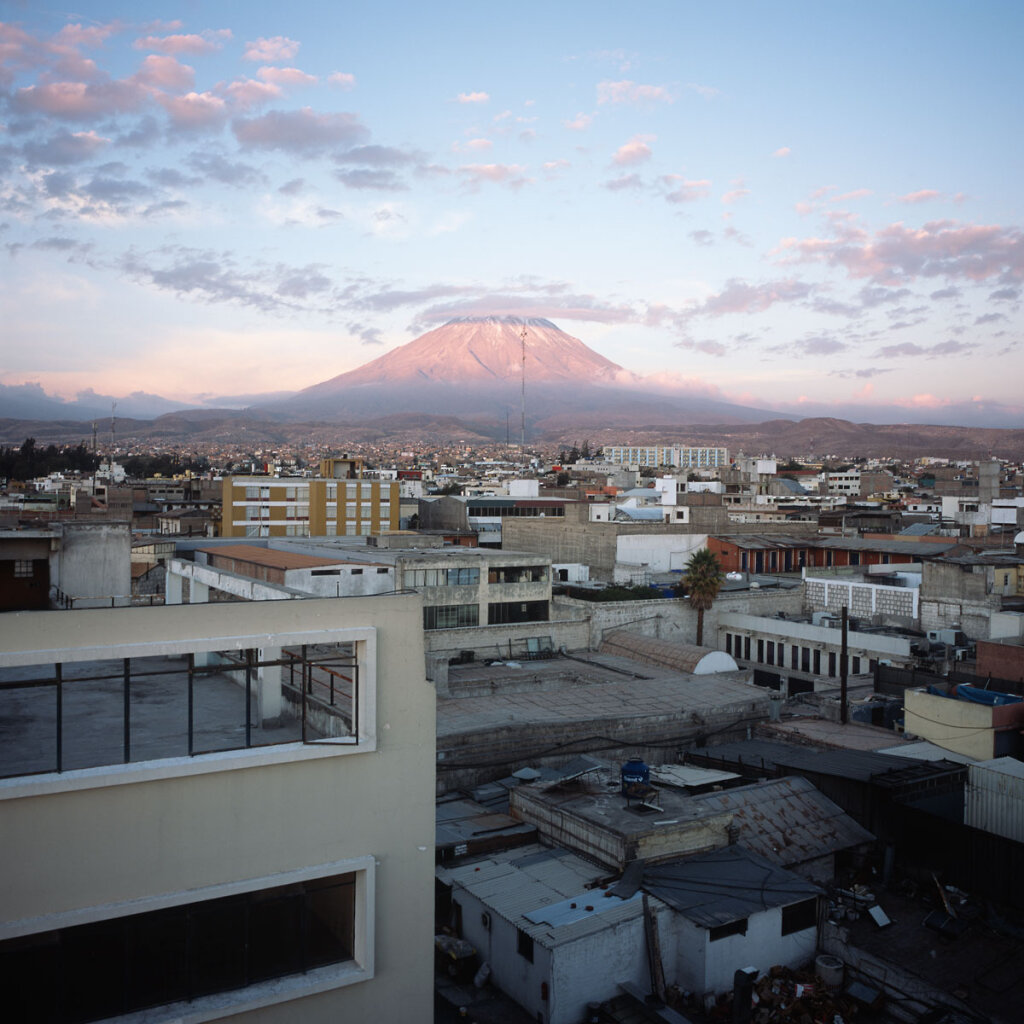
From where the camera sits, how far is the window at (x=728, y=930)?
38.8ft

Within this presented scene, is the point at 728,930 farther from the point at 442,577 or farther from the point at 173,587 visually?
the point at 442,577

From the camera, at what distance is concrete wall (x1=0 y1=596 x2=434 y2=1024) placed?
18.8 ft

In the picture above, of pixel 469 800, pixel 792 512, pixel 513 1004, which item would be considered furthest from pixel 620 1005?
pixel 792 512

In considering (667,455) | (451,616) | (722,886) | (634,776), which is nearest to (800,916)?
(722,886)

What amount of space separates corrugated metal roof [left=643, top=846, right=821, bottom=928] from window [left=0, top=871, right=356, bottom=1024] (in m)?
6.83

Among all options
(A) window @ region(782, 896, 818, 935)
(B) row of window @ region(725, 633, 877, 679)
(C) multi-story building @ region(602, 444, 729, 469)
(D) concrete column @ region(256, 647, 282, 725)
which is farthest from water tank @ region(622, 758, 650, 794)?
(C) multi-story building @ region(602, 444, 729, 469)

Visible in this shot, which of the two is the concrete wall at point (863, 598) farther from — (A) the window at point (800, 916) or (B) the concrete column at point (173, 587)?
(B) the concrete column at point (173, 587)

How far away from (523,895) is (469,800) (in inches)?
Answer: 196

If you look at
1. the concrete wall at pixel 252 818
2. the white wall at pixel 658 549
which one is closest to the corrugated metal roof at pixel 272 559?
the concrete wall at pixel 252 818

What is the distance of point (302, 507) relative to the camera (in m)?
59.6

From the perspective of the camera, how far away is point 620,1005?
37.4ft

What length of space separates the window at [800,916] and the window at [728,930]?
78 centimetres

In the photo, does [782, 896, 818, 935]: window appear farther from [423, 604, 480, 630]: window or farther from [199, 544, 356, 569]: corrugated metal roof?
[423, 604, 480, 630]: window

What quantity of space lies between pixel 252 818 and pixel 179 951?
102 cm
